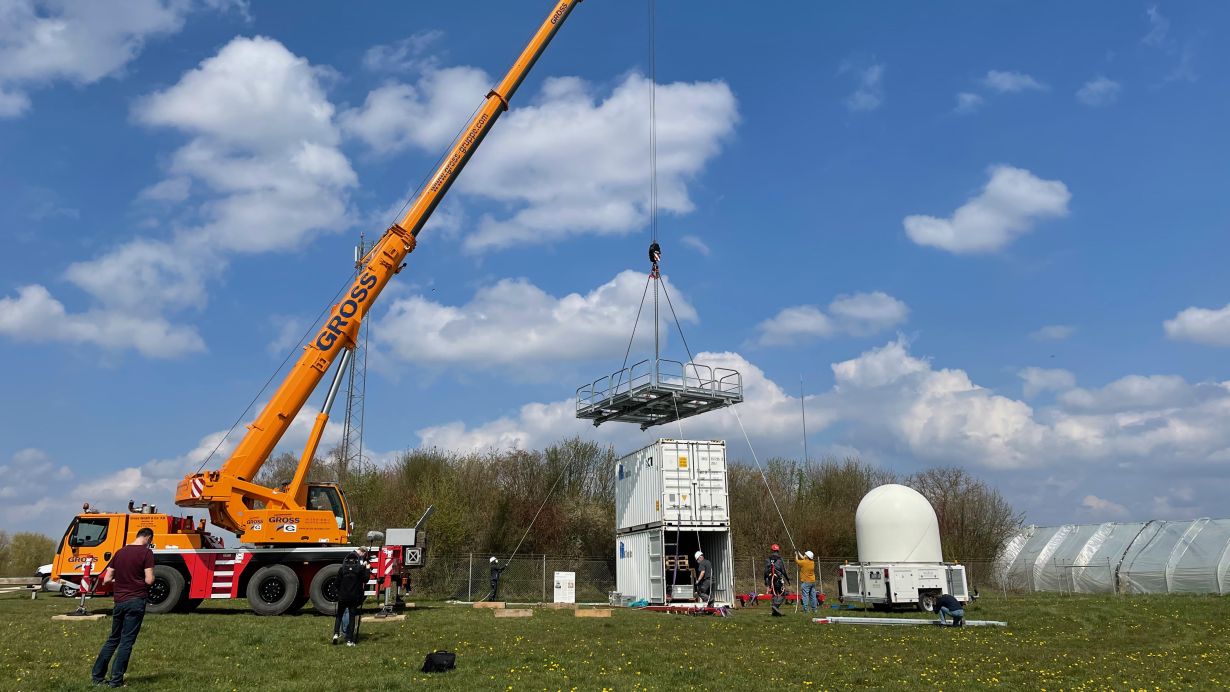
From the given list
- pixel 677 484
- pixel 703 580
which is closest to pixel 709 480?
pixel 677 484

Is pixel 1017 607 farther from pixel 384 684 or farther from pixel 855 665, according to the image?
pixel 384 684

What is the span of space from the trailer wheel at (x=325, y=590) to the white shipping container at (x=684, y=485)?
9078 mm

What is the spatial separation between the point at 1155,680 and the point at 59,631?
1797cm

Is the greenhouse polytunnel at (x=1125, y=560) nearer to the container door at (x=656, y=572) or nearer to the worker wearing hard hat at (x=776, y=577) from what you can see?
the worker wearing hard hat at (x=776, y=577)

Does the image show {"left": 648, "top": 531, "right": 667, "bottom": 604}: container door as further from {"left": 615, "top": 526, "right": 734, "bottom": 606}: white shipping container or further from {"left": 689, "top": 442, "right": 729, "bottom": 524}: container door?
{"left": 689, "top": 442, "right": 729, "bottom": 524}: container door

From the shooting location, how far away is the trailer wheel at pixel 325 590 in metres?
19.8

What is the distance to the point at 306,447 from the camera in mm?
21547

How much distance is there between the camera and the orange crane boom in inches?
808

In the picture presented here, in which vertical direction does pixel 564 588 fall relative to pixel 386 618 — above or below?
above

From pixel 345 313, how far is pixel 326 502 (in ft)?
16.2

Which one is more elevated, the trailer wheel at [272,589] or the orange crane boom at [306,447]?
the orange crane boom at [306,447]

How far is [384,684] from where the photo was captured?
10.2m

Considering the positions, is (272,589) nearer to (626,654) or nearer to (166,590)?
(166,590)

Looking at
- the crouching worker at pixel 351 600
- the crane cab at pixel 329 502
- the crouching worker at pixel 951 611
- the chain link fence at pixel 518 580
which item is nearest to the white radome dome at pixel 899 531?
the crouching worker at pixel 951 611
